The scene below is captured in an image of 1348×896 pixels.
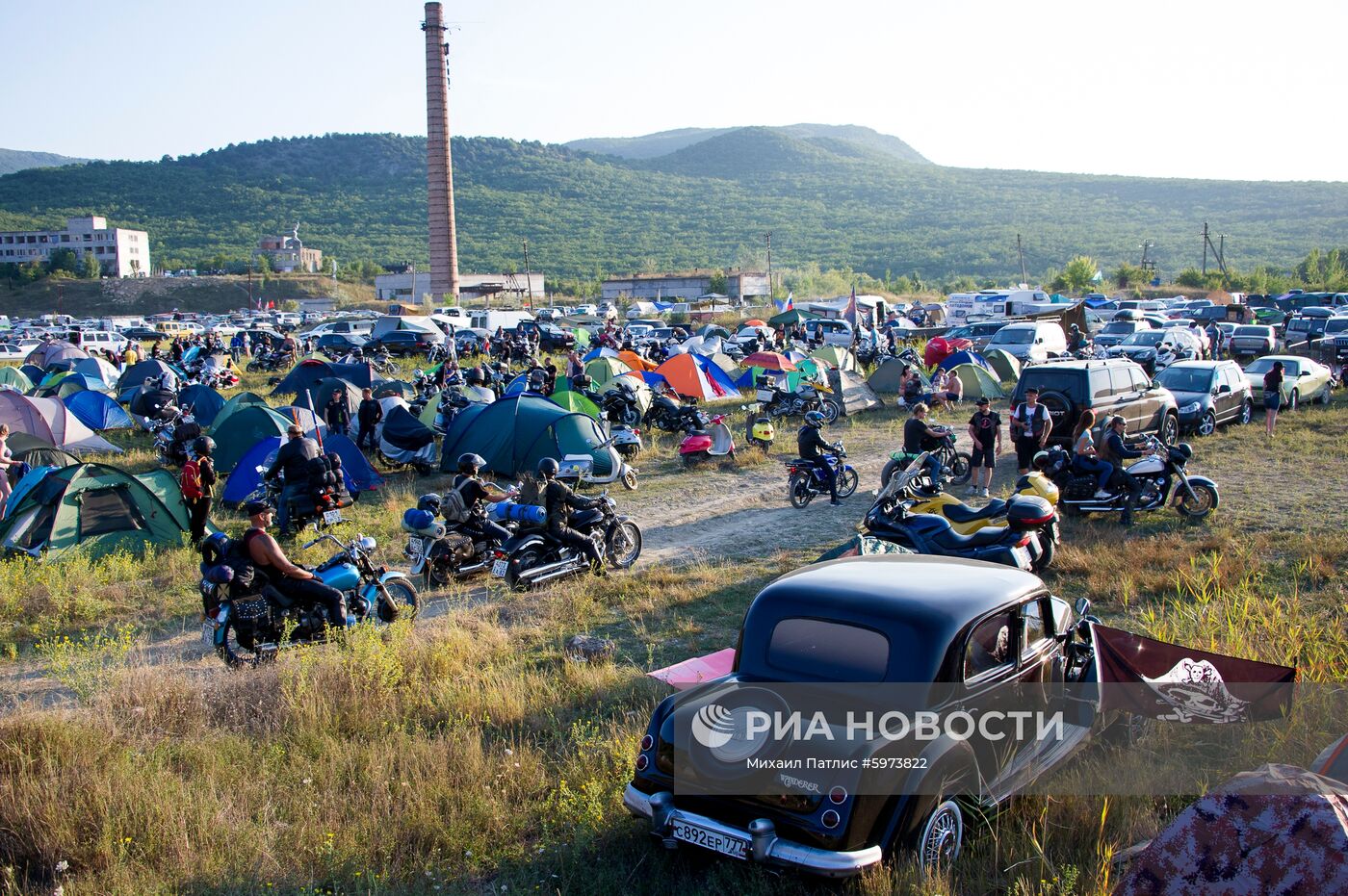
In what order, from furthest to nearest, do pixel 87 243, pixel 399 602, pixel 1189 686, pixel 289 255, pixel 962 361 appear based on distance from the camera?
pixel 87 243 < pixel 289 255 < pixel 962 361 < pixel 399 602 < pixel 1189 686

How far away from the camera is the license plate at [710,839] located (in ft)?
12.9

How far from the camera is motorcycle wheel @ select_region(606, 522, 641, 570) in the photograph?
9.91 m

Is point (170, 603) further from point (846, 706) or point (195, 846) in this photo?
point (846, 706)

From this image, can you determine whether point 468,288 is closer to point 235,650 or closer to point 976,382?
point 976,382

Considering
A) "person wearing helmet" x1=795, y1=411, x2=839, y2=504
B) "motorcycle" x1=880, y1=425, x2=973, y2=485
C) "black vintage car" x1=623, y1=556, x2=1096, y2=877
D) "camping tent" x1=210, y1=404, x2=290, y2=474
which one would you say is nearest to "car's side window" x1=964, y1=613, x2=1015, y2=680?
"black vintage car" x1=623, y1=556, x2=1096, y2=877

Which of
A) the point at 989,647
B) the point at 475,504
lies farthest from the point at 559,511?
the point at 989,647

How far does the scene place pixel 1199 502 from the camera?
10719 millimetres

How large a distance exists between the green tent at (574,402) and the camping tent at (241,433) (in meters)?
4.13

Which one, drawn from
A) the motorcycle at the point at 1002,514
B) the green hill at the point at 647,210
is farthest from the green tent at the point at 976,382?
the green hill at the point at 647,210

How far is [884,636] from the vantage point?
14.3 ft

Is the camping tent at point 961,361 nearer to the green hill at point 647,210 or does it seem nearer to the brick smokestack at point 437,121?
the brick smokestack at point 437,121

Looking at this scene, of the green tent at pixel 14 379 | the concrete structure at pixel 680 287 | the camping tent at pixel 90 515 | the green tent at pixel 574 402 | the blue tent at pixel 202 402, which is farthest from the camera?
the concrete structure at pixel 680 287

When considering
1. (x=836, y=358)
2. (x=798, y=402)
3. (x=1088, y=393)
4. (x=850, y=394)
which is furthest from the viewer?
(x=836, y=358)

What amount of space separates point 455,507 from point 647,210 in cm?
11835
